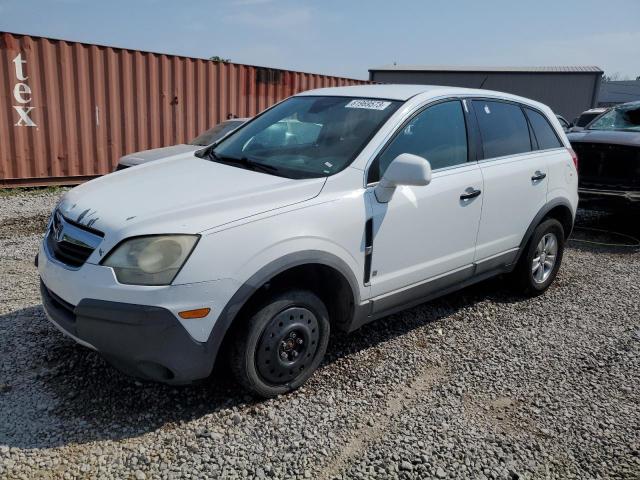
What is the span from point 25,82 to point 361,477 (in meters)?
8.93

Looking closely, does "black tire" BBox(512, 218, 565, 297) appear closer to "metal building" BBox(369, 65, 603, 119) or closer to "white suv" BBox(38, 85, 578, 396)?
"white suv" BBox(38, 85, 578, 396)

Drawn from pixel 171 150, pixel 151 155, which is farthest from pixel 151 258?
pixel 171 150

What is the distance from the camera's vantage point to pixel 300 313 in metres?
2.96

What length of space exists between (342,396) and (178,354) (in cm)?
106

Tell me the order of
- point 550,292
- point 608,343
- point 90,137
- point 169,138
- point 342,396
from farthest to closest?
point 169,138 < point 90,137 < point 550,292 < point 608,343 < point 342,396

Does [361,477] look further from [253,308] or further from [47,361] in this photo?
[47,361]

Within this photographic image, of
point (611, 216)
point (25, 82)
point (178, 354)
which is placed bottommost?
point (611, 216)

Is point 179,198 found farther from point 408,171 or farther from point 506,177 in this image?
point 506,177

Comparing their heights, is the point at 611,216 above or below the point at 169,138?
below

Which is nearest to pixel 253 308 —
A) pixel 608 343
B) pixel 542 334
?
pixel 542 334

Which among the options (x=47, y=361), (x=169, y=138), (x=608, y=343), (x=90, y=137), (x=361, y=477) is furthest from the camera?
(x=169, y=138)

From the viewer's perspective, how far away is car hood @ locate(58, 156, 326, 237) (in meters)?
2.58

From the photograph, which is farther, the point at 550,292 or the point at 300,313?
the point at 550,292

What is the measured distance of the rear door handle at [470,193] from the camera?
3.70 meters
